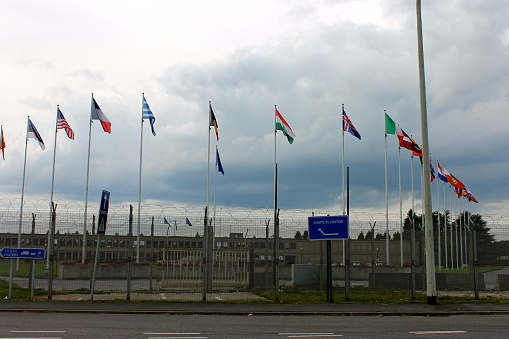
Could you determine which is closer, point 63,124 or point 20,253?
point 20,253

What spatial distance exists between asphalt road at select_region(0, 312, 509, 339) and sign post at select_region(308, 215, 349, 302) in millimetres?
3605

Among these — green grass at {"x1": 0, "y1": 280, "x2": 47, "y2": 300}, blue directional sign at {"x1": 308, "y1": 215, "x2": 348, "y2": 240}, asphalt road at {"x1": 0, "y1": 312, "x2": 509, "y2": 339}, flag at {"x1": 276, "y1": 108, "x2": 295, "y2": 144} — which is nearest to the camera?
asphalt road at {"x1": 0, "y1": 312, "x2": 509, "y2": 339}

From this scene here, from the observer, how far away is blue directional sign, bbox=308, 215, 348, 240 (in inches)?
720

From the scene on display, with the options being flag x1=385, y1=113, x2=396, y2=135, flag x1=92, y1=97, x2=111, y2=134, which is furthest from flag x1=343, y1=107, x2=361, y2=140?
flag x1=92, y1=97, x2=111, y2=134

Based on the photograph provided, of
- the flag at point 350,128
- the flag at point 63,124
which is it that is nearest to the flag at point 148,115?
the flag at point 63,124

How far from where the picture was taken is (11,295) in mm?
19656

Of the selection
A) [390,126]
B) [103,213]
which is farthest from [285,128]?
[103,213]

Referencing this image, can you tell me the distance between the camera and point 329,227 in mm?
18578

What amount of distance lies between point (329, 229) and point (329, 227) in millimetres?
73

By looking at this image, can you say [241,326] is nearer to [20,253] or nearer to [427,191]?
[427,191]

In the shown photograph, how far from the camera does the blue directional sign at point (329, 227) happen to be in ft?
60.0

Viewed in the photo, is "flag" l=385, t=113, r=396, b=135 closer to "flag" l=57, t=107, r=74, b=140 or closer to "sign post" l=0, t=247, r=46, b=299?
"flag" l=57, t=107, r=74, b=140

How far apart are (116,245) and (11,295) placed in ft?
54.6

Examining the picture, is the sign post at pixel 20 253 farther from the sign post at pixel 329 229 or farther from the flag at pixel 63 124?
the flag at pixel 63 124
